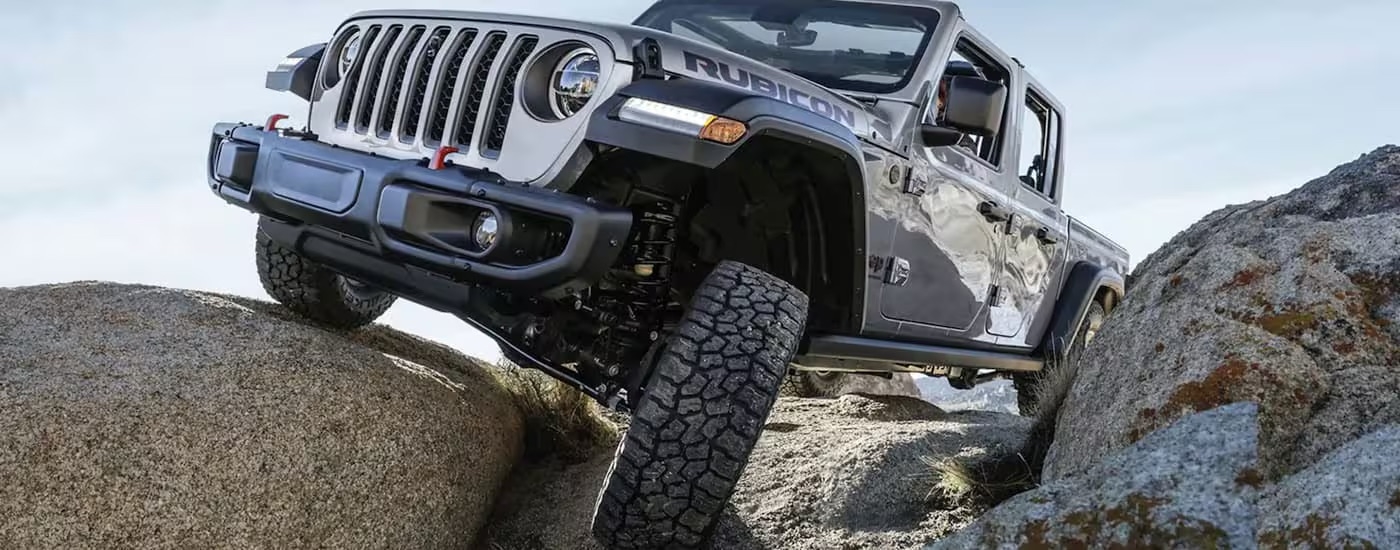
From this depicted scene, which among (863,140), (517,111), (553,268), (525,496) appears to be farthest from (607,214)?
(525,496)

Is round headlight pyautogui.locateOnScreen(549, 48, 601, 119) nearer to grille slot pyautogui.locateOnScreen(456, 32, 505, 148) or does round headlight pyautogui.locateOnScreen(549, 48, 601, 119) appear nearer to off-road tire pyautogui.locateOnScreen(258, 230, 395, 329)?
grille slot pyautogui.locateOnScreen(456, 32, 505, 148)

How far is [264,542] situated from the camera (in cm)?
345

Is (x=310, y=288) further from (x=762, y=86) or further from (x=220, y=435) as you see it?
(x=762, y=86)

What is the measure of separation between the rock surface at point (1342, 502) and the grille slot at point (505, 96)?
2.26 meters

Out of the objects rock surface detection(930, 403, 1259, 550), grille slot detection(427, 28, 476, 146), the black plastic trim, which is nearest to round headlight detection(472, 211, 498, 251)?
grille slot detection(427, 28, 476, 146)

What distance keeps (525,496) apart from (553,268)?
1427 millimetres

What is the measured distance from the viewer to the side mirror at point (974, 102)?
402cm

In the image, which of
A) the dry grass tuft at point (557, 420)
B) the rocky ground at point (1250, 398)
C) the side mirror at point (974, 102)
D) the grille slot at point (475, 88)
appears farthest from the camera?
the dry grass tuft at point (557, 420)

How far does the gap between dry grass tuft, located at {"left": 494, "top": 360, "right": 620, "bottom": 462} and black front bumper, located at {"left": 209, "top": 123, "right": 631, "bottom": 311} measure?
1.14 meters

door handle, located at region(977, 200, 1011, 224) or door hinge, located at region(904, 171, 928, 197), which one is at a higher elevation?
door hinge, located at region(904, 171, 928, 197)

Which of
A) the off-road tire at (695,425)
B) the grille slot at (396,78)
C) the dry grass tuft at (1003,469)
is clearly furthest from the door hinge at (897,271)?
the grille slot at (396,78)

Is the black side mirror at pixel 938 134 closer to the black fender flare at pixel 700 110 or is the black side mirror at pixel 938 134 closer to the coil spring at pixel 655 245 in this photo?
the black fender flare at pixel 700 110

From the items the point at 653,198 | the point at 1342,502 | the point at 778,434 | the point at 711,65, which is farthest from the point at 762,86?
the point at 1342,502

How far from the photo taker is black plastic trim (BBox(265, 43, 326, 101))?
175 inches
